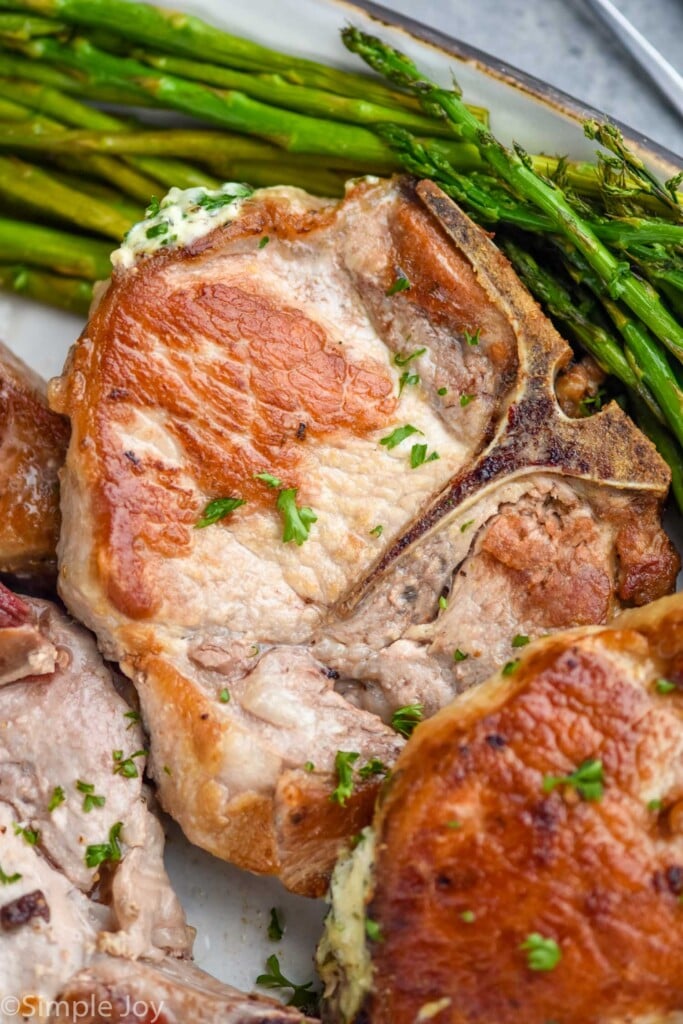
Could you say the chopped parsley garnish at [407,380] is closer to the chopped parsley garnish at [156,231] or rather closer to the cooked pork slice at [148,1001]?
the chopped parsley garnish at [156,231]

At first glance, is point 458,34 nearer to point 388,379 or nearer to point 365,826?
point 388,379

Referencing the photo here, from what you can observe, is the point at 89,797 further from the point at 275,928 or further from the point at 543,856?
the point at 543,856

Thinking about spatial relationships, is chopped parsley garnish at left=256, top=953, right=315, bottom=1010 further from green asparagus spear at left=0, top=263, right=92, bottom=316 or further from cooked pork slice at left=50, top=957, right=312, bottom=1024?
green asparagus spear at left=0, top=263, right=92, bottom=316

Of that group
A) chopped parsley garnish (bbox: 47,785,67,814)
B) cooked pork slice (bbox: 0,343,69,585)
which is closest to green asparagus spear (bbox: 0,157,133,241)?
cooked pork slice (bbox: 0,343,69,585)

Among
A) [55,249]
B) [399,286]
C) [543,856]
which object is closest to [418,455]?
[399,286]

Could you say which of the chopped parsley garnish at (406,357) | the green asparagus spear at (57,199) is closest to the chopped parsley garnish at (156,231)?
the green asparagus spear at (57,199)

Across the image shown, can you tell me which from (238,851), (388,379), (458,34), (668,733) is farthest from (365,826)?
(458,34)
